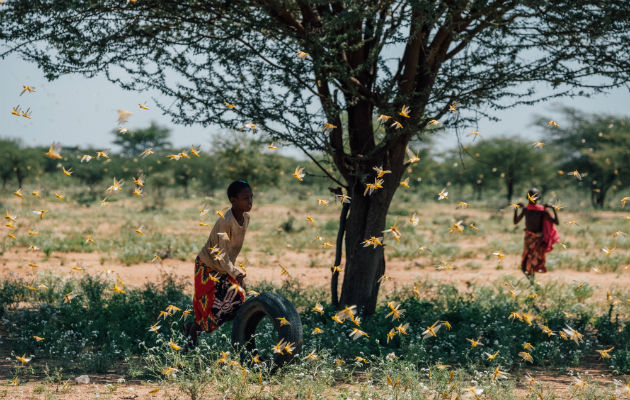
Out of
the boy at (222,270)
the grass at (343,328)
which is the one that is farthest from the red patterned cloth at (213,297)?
the grass at (343,328)

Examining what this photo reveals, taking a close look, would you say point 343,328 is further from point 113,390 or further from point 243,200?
point 113,390

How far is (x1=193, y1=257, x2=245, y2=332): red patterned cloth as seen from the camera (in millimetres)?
5344

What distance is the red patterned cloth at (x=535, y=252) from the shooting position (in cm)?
1017

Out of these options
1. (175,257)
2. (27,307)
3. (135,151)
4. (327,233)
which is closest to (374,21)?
(27,307)

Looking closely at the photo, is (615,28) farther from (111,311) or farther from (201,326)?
(111,311)

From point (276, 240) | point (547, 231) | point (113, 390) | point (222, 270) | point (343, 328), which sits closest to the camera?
point (113, 390)

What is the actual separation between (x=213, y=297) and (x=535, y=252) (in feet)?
23.1

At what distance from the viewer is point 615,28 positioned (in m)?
6.38

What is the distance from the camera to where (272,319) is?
→ 483cm

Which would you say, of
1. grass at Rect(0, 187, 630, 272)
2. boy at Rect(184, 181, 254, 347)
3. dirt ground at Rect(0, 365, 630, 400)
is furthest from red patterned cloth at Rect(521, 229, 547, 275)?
boy at Rect(184, 181, 254, 347)

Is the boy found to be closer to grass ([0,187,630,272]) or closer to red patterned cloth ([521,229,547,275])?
grass ([0,187,630,272])

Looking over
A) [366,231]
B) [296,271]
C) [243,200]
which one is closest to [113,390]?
[243,200]

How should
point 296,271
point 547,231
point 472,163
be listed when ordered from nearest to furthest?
1. point 547,231
2. point 296,271
3. point 472,163

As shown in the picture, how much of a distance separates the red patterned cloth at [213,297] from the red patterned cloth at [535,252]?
6.75m
